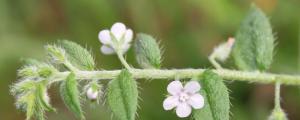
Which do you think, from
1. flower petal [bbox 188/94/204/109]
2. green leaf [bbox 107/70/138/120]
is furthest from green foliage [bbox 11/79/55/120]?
flower petal [bbox 188/94/204/109]

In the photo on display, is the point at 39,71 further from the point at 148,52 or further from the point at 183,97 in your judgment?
the point at 183,97

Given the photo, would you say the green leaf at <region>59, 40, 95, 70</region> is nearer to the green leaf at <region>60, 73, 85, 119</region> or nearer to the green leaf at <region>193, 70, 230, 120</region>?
the green leaf at <region>60, 73, 85, 119</region>

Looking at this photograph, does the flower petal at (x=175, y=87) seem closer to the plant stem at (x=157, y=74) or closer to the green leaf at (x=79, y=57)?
the plant stem at (x=157, y=74)

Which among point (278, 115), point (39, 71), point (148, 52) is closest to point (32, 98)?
point (39, 71)

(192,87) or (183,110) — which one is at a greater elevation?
(192,87)

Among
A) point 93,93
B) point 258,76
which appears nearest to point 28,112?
point 93,93

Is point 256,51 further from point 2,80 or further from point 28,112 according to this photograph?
point 2,80

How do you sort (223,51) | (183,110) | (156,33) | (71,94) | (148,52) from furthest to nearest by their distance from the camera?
(156,33) → (223,51) → (148,52) → (183,110) → (71,94)

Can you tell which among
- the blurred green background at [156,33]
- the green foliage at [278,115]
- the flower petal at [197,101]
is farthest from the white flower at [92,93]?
the blurred green background at [156,33]
